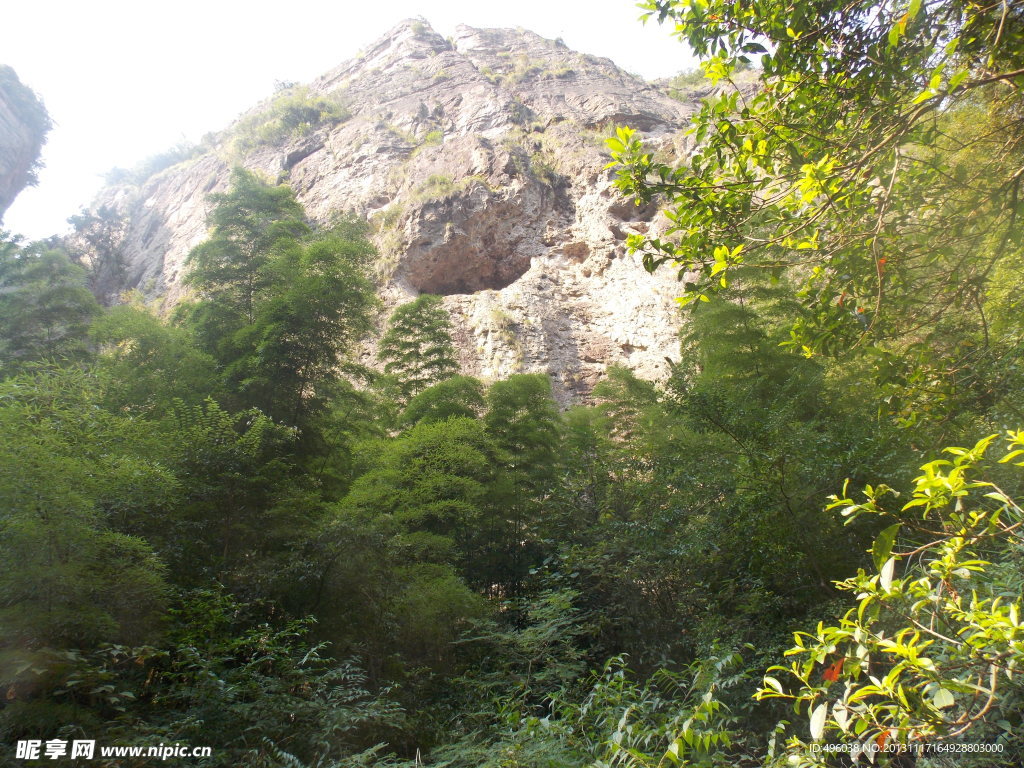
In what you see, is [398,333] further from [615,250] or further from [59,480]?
[615,250]

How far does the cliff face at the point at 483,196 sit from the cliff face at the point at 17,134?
182 inches

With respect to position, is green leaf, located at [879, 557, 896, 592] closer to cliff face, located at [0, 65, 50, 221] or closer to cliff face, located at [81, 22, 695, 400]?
cliff face, located at [81, 22, 695, 400]

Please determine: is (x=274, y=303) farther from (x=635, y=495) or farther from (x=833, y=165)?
(x=833, y=165)

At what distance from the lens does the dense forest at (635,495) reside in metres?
2.22

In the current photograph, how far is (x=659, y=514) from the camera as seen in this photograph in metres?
5.99

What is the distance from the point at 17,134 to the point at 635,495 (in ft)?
147

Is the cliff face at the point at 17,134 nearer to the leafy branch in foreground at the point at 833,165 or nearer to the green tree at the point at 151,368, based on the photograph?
the green tree at the point at 151,368

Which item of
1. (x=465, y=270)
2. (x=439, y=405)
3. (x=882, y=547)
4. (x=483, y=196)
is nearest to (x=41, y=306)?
(x=439, y=405)

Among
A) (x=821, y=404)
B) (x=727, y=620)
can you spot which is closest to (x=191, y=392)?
(x=727, y=620)

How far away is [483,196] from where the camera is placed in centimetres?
2181

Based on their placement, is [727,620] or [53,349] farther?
[53,349]

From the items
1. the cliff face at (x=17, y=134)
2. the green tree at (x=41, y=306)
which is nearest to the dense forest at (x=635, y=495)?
the green tree at (x=41, y=306)

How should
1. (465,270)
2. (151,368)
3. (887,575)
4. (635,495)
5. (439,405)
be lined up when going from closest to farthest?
(887,575) < (635,495) < (151,368) < (439,405) < (465,270)

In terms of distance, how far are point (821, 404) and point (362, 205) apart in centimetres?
2111
